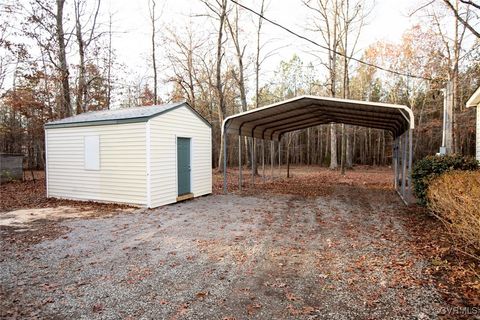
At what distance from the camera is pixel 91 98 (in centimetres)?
1630

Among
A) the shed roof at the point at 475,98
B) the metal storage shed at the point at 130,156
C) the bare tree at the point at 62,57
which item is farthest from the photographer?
the bare tree at the point at 62,57

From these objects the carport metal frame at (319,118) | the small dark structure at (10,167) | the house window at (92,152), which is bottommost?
the small dark structure at (10,167)

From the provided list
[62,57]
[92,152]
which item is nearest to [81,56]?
[62,57]

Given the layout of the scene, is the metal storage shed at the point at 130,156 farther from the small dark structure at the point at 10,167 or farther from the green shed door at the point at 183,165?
the small dark structure at the point at 10,167

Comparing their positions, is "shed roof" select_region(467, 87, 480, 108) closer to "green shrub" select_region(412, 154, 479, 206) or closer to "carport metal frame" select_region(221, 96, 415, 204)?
"carport metal frame" select_region(221, 96, 415, 204)

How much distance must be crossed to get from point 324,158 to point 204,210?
72.8 ft

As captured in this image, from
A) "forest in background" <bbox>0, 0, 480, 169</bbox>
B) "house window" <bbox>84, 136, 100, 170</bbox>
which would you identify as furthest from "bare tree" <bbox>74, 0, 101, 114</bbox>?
"house window" <bbox>84, 136, 100, 170</bbox>

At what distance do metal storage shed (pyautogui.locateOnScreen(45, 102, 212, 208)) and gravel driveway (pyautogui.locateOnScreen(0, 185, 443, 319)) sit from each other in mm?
1551

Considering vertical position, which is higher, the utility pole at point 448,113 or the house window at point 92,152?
the utility pole at point 448,113

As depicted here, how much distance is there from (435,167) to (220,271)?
557 centimetres

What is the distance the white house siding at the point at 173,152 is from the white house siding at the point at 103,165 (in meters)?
0.29

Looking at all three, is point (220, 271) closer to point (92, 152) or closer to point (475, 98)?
point (92, 152)

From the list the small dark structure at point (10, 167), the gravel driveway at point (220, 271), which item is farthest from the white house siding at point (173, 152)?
the small dark structure at point (10, 167)

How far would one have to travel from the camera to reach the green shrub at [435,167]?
6.33 metres
